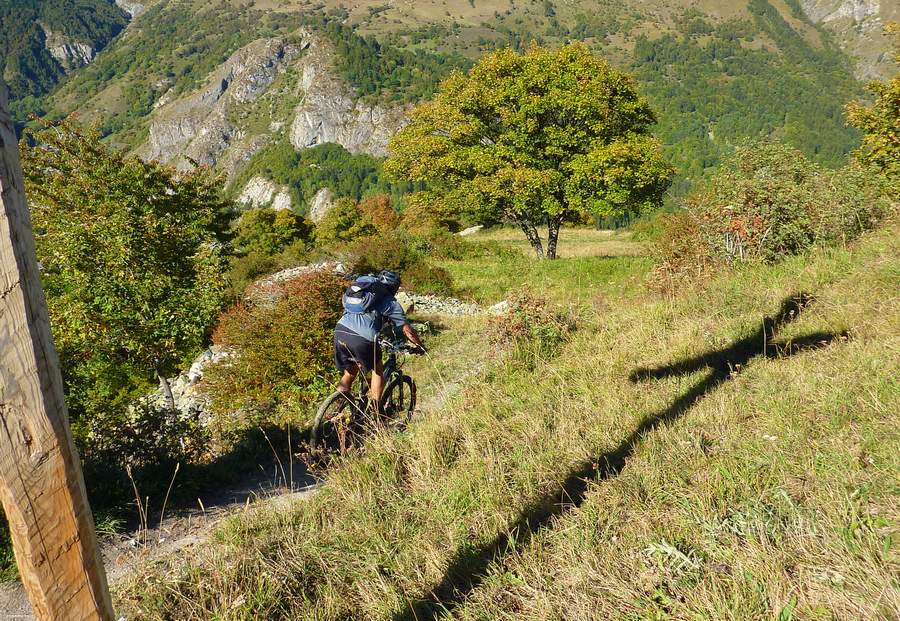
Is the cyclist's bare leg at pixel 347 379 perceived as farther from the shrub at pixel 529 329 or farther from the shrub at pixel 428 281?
the shrub at pixel 428 281

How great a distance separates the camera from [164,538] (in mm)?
4148

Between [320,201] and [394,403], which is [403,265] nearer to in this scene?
[394,403]

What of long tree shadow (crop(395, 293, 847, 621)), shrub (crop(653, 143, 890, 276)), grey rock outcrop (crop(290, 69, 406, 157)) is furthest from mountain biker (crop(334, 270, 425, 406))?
grey rock outcrop (crop(290, 69, 406, 157))

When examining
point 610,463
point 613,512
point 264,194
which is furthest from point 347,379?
point 264,194

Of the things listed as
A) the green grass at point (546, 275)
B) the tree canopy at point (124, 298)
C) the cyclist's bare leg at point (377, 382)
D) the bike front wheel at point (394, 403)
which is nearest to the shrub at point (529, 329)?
the bike front wheel at point (394, 403)

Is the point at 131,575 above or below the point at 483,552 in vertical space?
above

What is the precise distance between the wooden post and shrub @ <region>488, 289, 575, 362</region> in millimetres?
5685

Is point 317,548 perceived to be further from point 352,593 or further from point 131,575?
point 131,575

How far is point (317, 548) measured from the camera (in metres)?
3.29

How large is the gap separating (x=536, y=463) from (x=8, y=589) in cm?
369

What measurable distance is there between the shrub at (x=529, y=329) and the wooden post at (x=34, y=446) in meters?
5.68

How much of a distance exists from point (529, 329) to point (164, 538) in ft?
16.5

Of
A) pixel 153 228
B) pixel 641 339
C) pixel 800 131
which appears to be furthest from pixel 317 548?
pixel 800 131

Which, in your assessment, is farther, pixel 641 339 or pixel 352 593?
pixel 641 339
